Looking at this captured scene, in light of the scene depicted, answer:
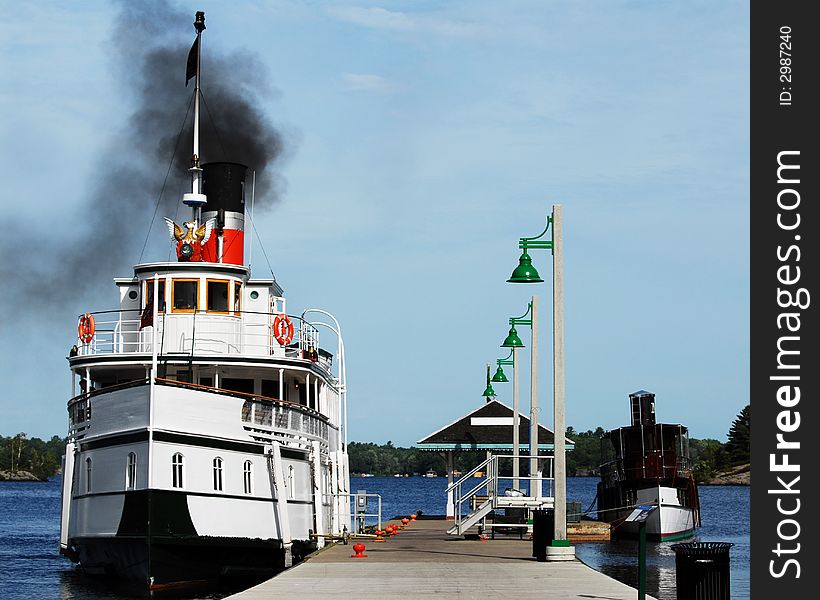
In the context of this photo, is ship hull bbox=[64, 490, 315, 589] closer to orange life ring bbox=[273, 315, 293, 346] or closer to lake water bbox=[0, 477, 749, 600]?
lake water bbox=[0, 477, 749, 600]

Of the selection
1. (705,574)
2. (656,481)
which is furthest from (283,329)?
(656,481)

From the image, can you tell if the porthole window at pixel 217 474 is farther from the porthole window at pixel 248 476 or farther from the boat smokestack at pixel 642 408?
the boat smokestack at pixel 642 408

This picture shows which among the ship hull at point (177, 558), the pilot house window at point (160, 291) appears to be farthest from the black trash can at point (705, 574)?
the pilot house window at point (160, 291)

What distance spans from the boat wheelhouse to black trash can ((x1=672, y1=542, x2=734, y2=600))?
27.3 metres

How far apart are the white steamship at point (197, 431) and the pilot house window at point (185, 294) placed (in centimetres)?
4

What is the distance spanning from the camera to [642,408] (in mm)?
49750

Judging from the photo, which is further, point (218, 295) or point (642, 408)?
point (642, 408)

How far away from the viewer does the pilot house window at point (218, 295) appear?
3216cm

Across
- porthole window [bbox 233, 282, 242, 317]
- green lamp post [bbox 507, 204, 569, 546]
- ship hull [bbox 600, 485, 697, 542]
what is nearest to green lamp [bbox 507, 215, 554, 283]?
green lamp post [bbox 507, 204, 569, 546]

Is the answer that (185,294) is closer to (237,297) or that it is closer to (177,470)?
(237,297)

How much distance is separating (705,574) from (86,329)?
62.9ft
